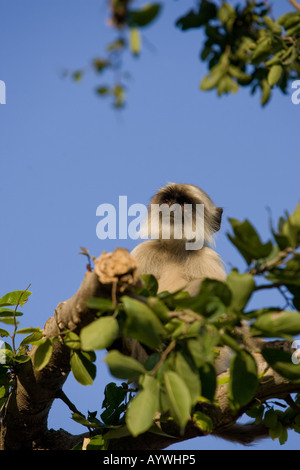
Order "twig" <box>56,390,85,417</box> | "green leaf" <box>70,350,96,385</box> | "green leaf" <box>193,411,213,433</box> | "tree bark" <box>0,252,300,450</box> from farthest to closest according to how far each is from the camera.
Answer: "twig" <box>56,390,85,417</box> → "green leaf" <box>193,411,213,433</box> → "green leaf" <box>70,350,96,385</box> → "tree bark" <box>0,252,300,450</box>

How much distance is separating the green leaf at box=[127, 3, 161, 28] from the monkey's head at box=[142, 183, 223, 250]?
332 centimetres

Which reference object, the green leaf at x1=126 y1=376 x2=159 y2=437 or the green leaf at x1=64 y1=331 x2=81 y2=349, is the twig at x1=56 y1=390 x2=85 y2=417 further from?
the green leaf at x1=126 y1=376 x2=159 y2=437

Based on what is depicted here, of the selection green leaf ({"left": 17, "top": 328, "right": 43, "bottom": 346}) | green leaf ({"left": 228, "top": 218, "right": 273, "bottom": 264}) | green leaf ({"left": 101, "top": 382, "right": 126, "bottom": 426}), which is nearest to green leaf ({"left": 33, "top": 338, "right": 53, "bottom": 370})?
green leaf ({"left": 17, "top": 328, "right": 43, "bottom": 346})

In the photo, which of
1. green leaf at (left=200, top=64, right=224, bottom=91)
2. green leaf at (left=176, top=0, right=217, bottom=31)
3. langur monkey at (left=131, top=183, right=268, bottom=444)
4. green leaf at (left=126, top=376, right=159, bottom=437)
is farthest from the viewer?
langur monkey at (left=131, top=183, right=268, bottom=444)

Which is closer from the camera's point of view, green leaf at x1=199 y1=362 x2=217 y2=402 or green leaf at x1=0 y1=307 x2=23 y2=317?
green leaf at x1=199 y1=362 x2=217 y2=402

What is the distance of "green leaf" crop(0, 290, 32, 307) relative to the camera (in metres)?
3.55

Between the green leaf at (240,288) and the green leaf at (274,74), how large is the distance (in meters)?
1.37

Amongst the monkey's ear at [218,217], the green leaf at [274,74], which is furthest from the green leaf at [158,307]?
the monkey's ear at [218,217]

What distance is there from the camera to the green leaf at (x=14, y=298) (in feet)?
11.6

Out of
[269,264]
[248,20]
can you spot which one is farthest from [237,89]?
[269,264]

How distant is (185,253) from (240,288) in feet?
9.82

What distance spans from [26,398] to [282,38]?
2566 mm
